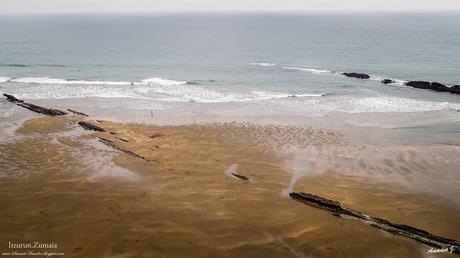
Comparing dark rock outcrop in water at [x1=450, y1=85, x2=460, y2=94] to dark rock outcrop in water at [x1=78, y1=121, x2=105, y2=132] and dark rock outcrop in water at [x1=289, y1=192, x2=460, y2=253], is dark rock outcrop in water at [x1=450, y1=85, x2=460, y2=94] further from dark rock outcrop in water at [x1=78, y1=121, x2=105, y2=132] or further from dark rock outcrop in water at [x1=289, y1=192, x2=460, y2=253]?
dark rock outcrop in water at [x1=78, y1=121, x2=105, y2=132]

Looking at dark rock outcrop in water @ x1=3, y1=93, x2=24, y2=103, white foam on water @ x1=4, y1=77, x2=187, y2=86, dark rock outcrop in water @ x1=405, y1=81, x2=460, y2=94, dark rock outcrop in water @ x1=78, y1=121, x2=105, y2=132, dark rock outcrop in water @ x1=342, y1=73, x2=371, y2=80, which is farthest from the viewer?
dark rock outcrop in water @ x1=342, y1=73, x2=371, y2=80

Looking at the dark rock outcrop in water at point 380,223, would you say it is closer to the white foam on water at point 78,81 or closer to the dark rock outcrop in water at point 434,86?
the dark rock outcrop in water at point 434,86

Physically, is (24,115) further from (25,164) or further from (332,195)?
(332,195)

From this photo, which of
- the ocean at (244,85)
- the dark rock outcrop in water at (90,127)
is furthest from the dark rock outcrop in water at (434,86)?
the dark rock outcrop in water at (90,127)

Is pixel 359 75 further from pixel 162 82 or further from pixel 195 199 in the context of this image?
pixel 195 199

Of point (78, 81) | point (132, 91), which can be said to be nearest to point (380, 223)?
point (132, 91)

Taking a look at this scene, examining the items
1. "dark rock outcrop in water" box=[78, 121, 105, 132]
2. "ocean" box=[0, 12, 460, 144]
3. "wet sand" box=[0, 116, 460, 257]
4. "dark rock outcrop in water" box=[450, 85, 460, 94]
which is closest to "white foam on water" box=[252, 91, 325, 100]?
"ocean" box=[0, 12, 460, 144]
